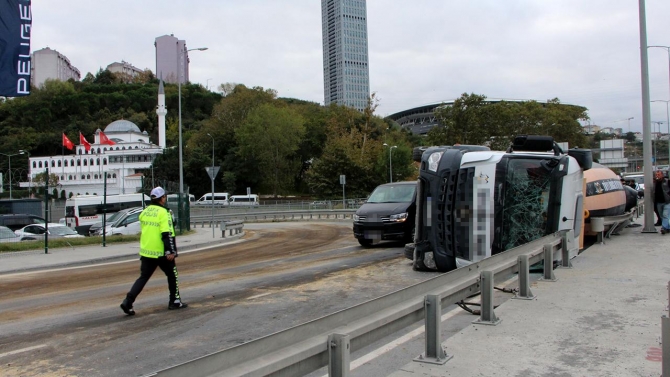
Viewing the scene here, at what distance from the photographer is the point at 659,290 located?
7.71 metres

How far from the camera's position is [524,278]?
716cm

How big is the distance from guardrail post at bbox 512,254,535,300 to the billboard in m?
15.6

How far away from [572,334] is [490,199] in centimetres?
318

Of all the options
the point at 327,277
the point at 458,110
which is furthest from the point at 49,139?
the point at 327,277

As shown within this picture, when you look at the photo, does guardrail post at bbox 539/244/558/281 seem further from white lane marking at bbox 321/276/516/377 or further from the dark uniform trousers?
the dark uniform trousers

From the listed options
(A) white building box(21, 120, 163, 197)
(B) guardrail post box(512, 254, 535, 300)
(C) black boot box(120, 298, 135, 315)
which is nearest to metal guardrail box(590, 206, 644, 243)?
(B) guardrail post box(512, 254, 535, 300)

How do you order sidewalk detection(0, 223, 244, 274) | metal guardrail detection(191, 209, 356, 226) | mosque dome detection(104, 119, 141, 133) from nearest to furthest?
sidewalk detection(0, 223, 244, 274), metal guardrail detection(191, 209, 356, 226), mosque dome detection(104, 119, 141, 133)

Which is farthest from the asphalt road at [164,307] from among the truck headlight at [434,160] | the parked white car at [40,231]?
the parked white car at [40,231]

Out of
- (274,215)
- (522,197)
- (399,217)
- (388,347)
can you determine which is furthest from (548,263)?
(274,215)

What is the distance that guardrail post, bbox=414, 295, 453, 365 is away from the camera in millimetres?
4723

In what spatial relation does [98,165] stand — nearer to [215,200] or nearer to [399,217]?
[215,200]

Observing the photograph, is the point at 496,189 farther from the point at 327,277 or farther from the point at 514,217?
the point at 327,277

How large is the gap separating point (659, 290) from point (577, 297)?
1412 mm

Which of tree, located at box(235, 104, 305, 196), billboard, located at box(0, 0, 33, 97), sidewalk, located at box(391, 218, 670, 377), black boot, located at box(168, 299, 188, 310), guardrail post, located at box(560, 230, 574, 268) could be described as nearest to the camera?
sidewalk, located at box(391, 218, 670, 377)
